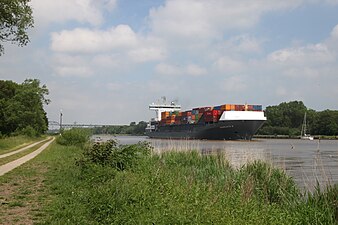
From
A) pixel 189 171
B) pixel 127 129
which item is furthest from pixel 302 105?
pixel 189 171

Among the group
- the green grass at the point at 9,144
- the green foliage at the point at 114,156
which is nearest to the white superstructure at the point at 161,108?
the green grass at the point at 9,144

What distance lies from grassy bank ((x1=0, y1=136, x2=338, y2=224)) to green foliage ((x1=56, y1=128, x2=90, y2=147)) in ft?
76.5

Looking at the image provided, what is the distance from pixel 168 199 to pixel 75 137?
30.2 metres

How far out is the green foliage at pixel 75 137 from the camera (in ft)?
117

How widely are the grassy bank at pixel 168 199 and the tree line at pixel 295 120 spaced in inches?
3469

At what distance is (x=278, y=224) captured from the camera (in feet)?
19.6

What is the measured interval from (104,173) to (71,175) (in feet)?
8.43

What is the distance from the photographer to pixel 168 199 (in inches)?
294

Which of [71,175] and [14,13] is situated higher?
[14,13]

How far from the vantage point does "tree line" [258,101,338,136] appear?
95.3 m

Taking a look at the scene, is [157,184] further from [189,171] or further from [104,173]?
[189,171]

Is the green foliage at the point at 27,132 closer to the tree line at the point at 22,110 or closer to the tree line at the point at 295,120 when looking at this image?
the tree line at the point at 22,110

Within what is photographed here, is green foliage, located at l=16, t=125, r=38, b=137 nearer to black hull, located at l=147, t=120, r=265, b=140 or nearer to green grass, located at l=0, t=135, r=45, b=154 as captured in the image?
green grass, located at l=0, t=135, r=45, b=154

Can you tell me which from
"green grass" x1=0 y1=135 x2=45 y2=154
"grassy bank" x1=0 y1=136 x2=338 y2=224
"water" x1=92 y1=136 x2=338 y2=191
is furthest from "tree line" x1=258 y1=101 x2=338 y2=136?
"grassy bank" x1=0 y1=136 x2=338 y2=224
